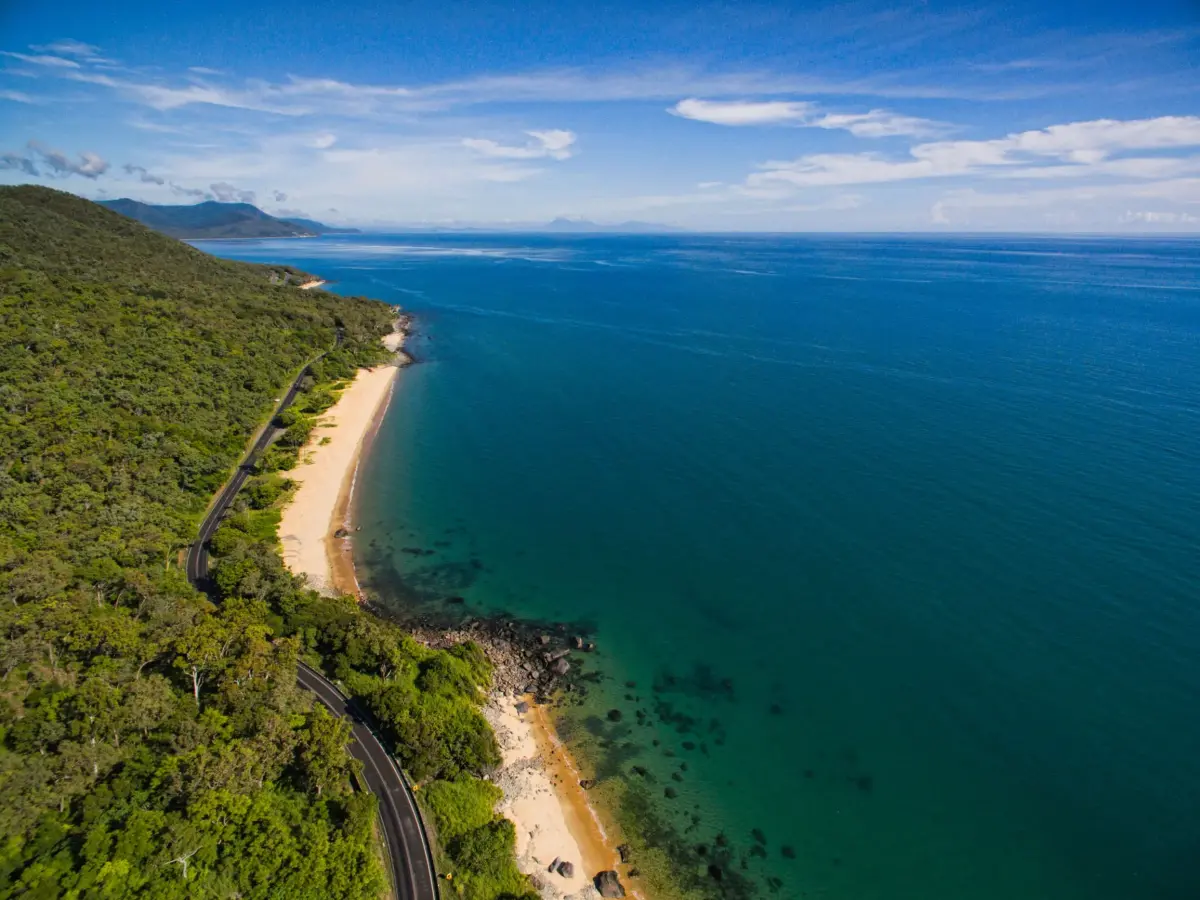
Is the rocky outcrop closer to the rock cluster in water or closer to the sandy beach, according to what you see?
the rock cluster in water

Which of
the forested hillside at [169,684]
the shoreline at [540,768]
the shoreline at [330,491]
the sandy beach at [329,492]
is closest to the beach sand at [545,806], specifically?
the shoreline at [540,768]

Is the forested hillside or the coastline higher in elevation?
the forested hillside

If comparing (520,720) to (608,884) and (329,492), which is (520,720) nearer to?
(608,884)

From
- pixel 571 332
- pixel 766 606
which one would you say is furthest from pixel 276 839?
pixel 571 332

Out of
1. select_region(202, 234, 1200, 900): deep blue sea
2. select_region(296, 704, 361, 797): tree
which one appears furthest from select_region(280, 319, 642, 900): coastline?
select_region(296, 704, 361, 797): tree

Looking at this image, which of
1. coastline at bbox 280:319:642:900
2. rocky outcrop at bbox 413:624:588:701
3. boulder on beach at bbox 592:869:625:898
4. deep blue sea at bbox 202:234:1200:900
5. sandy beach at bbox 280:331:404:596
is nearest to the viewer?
boulder on beach at bbox 592:869:625:898

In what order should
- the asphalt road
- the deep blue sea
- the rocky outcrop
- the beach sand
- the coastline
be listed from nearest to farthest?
the asphalt road < the beach sand < the coastline < the deep blue sea < the rocky outcrop

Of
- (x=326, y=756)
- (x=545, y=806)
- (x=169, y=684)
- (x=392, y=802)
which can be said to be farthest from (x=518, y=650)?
(x=169, y=684)
